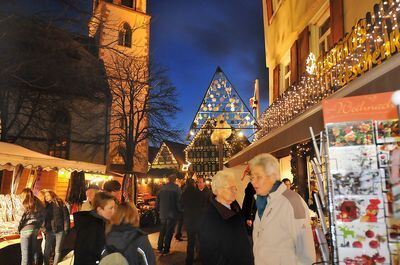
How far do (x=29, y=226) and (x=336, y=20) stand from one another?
25.5ft

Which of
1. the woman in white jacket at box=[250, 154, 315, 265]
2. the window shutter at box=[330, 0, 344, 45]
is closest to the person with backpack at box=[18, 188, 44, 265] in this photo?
the woman in white jacket at box=[250, 154, 315, 265]

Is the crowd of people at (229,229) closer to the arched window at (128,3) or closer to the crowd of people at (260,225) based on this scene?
the crowd of people at (260,225)

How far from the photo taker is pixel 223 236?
367 cm

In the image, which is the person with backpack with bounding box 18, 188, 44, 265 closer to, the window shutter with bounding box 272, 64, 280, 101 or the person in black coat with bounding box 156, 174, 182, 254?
the person in black coat with bounding box 156, 174, 182, 254

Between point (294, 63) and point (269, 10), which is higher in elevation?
point (269, 10)

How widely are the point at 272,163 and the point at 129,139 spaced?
1070 inches

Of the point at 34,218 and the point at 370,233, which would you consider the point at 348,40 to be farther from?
the point at 34,218

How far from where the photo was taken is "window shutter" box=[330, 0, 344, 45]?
790 centimetres

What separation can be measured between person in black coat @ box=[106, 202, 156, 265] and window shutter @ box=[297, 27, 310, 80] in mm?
7730

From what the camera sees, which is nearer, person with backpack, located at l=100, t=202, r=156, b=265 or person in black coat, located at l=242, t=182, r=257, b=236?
person with backpack, located at l=100, t=202, r=156, b=265

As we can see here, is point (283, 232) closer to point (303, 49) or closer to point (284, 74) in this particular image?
point (303, 49)

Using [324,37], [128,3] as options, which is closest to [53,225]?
[324,37]

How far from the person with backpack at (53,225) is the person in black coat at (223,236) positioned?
5.10 meters

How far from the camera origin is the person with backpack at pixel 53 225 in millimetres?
7738
